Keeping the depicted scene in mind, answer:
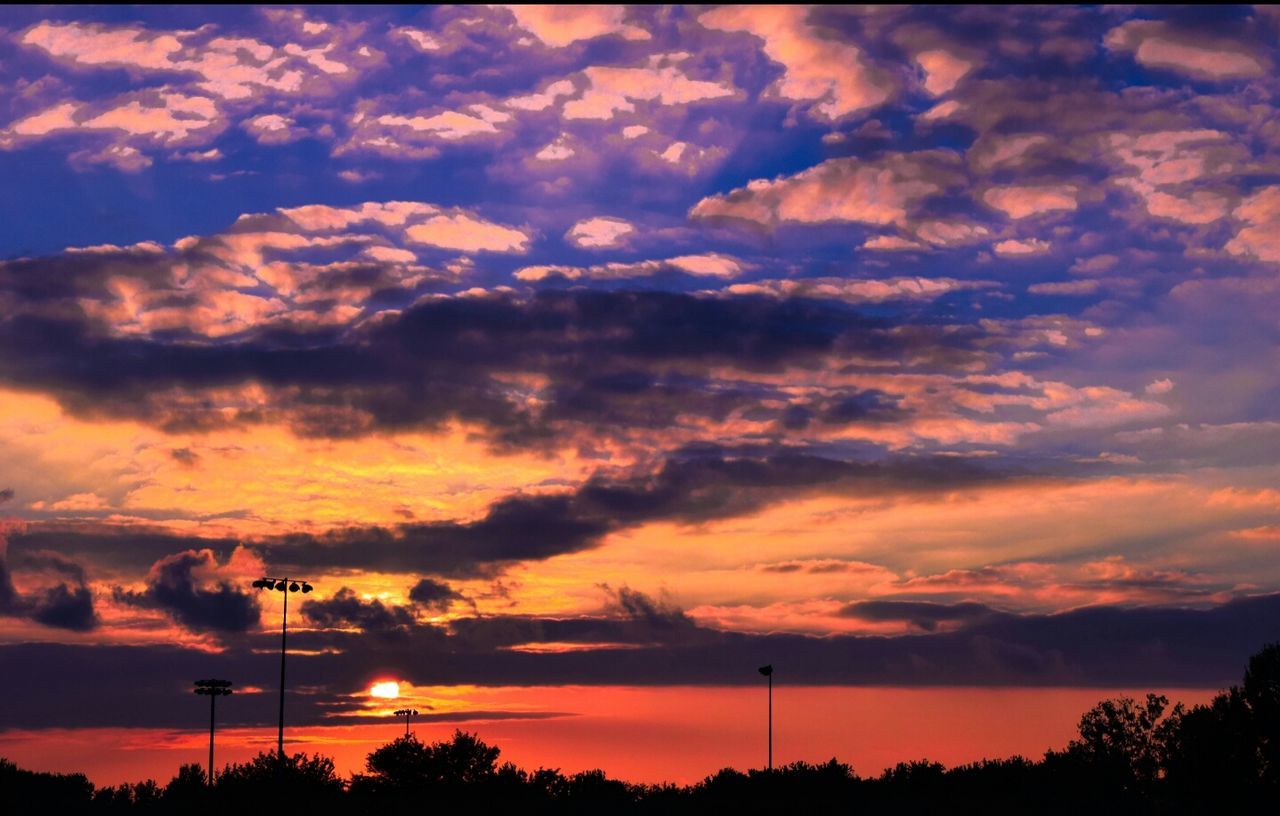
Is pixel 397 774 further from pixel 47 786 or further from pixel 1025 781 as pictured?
pixel 1025 781

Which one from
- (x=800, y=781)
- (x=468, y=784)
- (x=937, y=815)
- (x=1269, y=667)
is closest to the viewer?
(x=937, y=815)

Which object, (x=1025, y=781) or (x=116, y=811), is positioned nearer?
(x=1025, y=781)

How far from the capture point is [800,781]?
10975 cm

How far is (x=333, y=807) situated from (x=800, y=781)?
38.8m

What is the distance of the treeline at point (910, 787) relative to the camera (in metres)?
100

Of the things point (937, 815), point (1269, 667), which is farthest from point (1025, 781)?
point (1269, 667)

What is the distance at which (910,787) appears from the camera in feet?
354

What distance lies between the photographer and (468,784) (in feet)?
410

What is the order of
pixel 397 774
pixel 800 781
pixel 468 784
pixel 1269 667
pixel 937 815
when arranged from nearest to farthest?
pixel 937 815
pixel 1269 667
pixel 800 781
pixel 468 784
pixel 397 774

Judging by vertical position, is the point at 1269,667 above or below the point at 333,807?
above

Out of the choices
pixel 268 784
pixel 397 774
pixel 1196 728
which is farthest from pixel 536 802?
pixel 1196 728

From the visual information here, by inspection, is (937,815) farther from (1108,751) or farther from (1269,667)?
(1108,751)

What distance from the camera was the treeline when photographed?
100125mm

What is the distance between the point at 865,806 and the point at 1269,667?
34.0 metres
